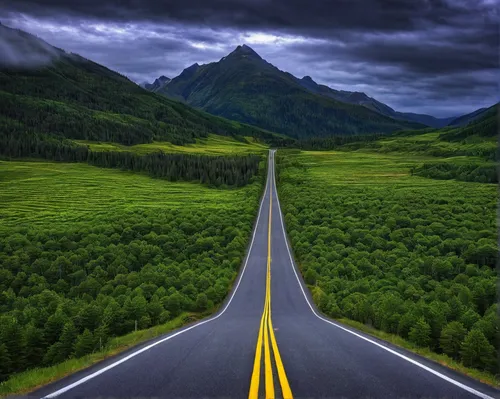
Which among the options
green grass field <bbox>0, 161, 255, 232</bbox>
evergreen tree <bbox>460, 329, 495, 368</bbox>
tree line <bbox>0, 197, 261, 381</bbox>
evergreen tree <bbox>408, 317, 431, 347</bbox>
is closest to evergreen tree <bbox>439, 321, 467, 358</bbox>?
evergreen tree <bbox>408, 317, 431, 347</bbox>

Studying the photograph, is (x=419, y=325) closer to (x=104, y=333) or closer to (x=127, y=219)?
(x=104, y=333)

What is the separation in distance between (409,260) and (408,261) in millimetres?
368

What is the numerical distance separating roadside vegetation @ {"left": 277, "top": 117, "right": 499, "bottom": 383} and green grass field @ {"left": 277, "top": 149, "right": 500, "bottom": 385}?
0.09m

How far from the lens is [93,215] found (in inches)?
3861

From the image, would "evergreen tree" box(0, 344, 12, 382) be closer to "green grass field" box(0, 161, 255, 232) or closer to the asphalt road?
the asphalt road

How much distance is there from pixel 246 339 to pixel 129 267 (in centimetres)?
4955

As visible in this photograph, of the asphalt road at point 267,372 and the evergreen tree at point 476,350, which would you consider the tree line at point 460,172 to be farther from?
the asphalt road at point 267,372

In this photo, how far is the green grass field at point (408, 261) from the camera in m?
21.2

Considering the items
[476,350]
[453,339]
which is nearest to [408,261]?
[453,339]

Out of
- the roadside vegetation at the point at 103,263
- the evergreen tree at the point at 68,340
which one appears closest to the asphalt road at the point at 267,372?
the roadside vegetation at the point at 103,263

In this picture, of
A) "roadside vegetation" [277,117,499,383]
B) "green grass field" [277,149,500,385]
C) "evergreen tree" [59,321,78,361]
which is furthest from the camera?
"evergreen tree" [59,321,78,361]

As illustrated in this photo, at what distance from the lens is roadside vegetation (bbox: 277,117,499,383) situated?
21000mm

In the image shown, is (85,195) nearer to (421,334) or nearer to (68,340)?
(68,340)

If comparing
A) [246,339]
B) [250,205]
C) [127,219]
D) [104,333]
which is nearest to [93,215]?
[127,219]
